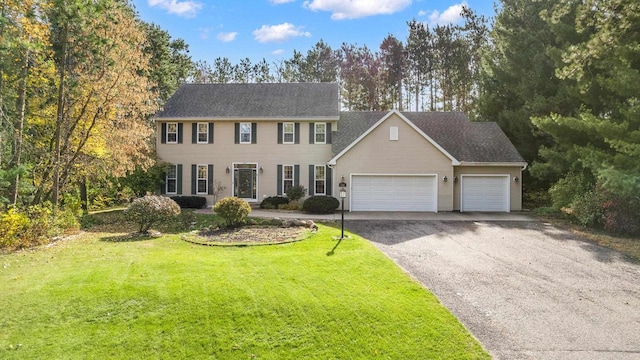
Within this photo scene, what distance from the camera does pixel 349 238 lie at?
11.7 meters

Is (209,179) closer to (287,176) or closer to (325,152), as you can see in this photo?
(287,176)

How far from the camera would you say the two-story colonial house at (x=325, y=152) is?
749 inches

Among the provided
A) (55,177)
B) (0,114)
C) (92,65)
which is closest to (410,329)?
(0,114)

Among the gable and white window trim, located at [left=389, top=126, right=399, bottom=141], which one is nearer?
the gable

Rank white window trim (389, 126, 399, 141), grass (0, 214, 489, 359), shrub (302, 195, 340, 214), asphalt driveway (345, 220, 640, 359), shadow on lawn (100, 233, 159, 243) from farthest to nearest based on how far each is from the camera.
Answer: white window trim (389, 126, 399, 141)
shrub (302, 195, 340, 214)
shadow on lawn (100, 233, 159, 243)
asphalt driveway (345, 220, 640, 359)
grass (0, 214, 489, 359)

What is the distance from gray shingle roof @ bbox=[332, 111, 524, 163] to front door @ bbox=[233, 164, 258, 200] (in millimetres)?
4844

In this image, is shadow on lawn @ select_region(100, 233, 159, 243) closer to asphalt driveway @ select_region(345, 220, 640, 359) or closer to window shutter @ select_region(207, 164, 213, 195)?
asphalt driveway @ select_region(345, 220, 640, 359)

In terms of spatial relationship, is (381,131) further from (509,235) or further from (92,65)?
(92,65)

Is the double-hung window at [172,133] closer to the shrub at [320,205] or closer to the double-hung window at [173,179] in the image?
the double-hung window at [173,179]

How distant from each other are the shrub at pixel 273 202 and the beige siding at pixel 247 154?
0.81 m

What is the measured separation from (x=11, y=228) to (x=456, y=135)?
20309 millimetres

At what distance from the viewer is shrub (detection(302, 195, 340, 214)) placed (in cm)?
1798

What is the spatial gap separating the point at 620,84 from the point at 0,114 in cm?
2014

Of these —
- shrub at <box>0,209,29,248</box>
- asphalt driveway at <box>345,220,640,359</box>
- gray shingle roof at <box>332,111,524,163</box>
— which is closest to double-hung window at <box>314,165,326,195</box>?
gray shingle roof at <box>332,111,524,163</box>
